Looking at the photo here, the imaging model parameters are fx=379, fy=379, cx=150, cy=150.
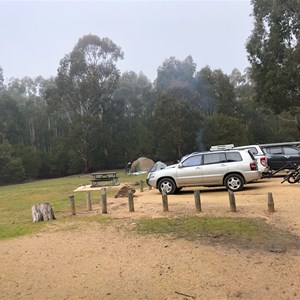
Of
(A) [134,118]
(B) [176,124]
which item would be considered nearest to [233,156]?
(B) [176,124]

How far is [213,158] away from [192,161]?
821 mm

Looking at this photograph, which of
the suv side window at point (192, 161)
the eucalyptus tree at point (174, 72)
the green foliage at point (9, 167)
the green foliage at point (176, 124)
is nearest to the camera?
the suv side window at point (192, 161)

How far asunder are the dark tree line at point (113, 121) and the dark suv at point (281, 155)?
2433 centimetres

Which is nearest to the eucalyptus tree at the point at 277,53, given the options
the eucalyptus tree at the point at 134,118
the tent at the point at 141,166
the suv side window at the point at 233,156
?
the tent at the point at 141,166

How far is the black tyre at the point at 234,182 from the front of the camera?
544 inches

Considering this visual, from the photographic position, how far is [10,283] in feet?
18.6

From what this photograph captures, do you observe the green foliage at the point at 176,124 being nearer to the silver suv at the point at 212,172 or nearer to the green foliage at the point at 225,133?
the green foliage at the point at 225,133

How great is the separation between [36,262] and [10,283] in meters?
0.89

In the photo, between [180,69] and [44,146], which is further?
[44,146]

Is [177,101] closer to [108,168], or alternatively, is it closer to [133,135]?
[133,135]

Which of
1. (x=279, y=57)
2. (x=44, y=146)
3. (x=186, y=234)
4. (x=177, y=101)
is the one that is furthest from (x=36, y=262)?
(x=44, y=146)

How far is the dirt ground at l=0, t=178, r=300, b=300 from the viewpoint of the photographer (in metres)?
5.07

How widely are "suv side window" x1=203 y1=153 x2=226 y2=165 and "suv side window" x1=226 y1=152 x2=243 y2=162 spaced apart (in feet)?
0.56

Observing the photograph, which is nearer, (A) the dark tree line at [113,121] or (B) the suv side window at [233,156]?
(B) the suv side window at [233,156]
